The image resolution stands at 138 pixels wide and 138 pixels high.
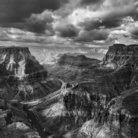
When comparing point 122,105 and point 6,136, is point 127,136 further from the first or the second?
point 6,136

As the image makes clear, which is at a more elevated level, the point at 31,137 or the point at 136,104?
the point at 136,104

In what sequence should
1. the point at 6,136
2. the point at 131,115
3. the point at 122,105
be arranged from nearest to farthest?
the point at 6,136, the point at 131,115, the point at 122,105

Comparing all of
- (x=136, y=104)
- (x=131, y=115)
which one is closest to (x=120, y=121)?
(x=131, y=115)

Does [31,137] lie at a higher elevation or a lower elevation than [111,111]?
lower

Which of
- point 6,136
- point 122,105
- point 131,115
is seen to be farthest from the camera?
point 122,105

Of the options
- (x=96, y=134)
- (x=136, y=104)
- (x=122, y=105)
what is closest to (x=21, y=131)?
(x=96, y=134)

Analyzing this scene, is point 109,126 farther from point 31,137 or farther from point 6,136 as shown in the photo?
point 6,136

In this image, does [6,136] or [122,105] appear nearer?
[6,136]

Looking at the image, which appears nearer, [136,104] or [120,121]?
[120,121]

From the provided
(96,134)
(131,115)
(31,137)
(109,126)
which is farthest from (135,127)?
(31,137)
